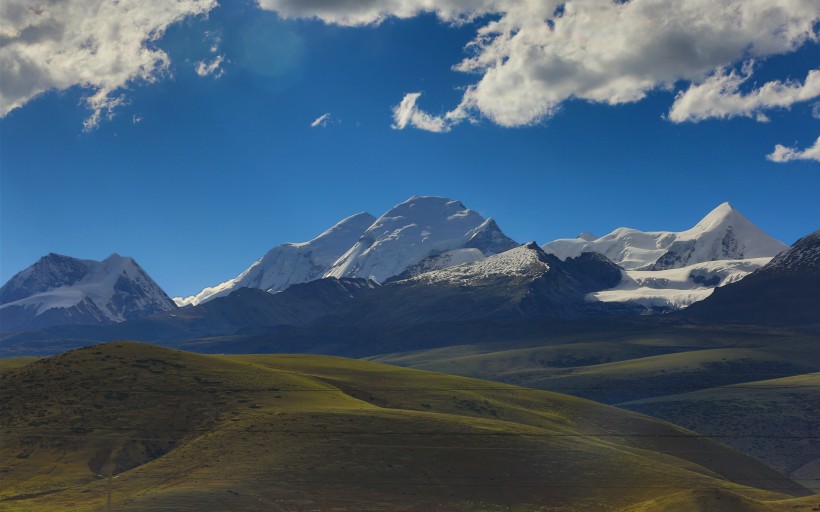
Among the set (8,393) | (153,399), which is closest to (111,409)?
(153,399)

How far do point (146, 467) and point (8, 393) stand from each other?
53.0 metres

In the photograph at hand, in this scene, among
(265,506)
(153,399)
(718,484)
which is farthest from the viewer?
(153,399)

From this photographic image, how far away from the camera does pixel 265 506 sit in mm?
135250

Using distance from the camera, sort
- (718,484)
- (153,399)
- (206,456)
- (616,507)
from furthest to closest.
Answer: (153,399) < (718,484) < (206,456) < (616,507)

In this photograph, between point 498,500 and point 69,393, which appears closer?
point 498,500

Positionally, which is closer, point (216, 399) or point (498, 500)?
point (498, 500)

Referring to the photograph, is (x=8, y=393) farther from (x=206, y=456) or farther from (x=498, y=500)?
(x=498, y=500)

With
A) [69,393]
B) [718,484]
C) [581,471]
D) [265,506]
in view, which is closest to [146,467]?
[265,506]

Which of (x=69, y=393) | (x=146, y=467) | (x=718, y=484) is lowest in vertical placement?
(x=718, y=484)

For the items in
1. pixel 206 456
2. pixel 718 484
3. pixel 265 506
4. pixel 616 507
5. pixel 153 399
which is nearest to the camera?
pixel 265 506

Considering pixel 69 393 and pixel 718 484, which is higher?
pixel 69 393

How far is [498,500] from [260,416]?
5260 cm

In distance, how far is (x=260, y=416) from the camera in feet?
609

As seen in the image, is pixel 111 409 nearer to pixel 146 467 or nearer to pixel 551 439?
pixel 146 467
